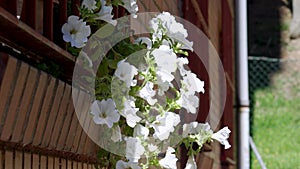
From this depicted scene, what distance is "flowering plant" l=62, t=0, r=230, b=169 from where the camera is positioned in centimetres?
219

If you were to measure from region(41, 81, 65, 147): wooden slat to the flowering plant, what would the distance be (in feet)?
0.54

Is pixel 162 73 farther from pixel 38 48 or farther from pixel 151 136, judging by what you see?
pixel 38 48

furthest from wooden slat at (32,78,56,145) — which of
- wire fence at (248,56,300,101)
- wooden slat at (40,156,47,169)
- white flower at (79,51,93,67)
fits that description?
wire fence at (248,56,300,101)

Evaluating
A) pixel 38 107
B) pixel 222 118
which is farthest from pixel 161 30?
pixel 222 118

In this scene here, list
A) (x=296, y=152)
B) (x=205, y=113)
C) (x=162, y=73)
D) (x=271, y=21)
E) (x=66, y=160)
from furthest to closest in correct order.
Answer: (x=271, y=21) → (x=296, y=152) → (x=205, y=113) → (x=162, y=73) → (x=66, y=160)

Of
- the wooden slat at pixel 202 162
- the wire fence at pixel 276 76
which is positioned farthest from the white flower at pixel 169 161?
the wire fence at pixel 276 76

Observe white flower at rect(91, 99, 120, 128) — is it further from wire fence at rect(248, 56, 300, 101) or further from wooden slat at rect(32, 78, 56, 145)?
wire fence at rect(248, 56, 300, 101)

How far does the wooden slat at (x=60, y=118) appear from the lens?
6.39 feet

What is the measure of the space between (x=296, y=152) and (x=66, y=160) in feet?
32.9

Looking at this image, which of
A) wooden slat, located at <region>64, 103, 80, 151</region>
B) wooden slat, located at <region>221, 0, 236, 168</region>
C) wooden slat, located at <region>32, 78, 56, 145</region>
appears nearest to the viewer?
wooden slat, located at <region>32, 78, 56, 145</region>

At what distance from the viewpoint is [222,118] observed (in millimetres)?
7750

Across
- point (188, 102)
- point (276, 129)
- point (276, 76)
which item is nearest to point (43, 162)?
point (188, 102)

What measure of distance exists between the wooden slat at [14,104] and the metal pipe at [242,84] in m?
7.19

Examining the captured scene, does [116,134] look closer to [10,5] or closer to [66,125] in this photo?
[66,125]
